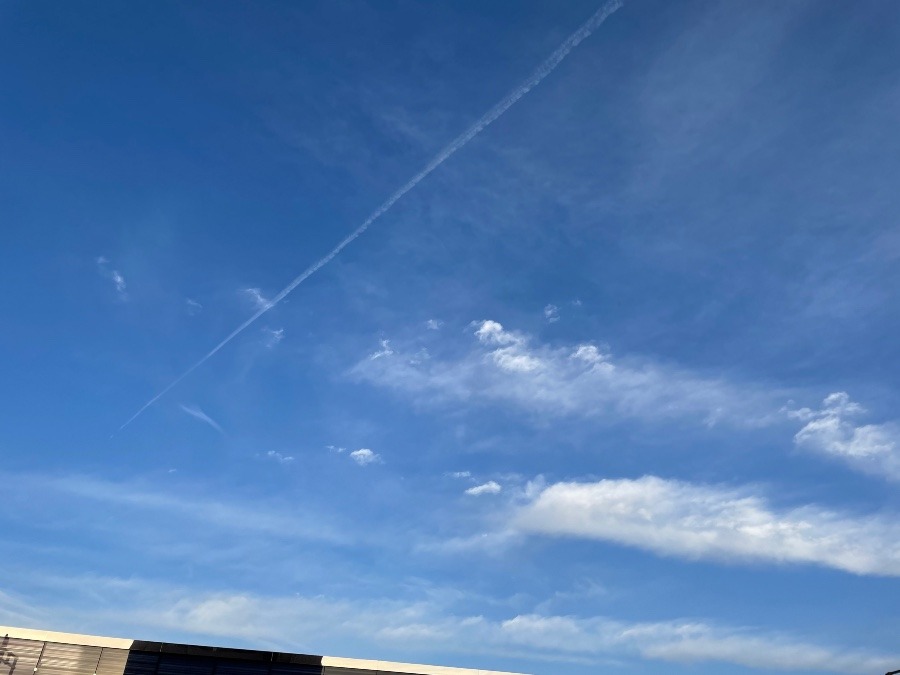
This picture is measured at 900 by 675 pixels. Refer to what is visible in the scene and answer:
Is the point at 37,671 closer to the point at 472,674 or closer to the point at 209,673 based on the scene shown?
the point at 209,673

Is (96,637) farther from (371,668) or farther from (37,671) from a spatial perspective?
(371,668)

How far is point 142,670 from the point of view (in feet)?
155

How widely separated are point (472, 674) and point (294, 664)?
12.4 meters

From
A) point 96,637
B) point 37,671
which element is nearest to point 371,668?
point 96,637

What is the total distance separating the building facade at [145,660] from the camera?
4619 centimetres

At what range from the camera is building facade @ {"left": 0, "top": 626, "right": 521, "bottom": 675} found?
4619cm

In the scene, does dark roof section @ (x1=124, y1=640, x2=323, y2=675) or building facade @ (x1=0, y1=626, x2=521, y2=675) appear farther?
dark roof section @ (x1=124, y1=640, x2=323, y2=675)

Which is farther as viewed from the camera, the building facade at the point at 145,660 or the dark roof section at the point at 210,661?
the dark roof section at the point at 210,661

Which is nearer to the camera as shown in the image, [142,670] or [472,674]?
[142,670]

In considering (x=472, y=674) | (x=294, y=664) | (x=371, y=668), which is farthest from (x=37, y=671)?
(x=472, y=674)

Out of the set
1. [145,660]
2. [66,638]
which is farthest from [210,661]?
[66,638]

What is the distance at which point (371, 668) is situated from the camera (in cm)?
5044

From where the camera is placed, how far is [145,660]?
156 ft

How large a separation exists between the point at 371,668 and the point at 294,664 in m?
5.33
